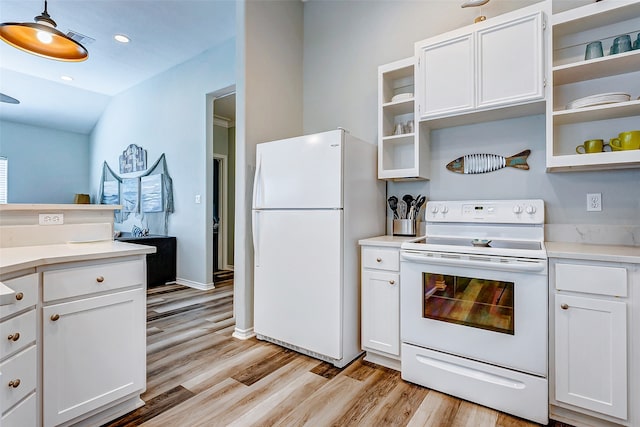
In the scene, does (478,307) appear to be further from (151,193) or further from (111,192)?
(111,192)

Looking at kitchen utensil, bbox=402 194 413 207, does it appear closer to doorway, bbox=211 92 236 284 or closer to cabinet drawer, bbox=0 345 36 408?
cabinet drawer, bbox=0 345 36 408

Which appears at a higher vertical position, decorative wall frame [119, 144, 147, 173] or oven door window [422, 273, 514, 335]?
decorative wall frame [119, 144, 147, 173]

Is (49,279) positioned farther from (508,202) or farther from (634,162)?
(634,162)

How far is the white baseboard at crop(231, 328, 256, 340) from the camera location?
2.76m

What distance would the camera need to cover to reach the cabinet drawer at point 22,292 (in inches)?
49.9

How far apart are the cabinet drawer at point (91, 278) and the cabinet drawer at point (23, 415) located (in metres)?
0.41

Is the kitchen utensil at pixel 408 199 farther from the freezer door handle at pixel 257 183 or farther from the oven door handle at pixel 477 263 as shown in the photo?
the freezer door handle at pixel 257 183

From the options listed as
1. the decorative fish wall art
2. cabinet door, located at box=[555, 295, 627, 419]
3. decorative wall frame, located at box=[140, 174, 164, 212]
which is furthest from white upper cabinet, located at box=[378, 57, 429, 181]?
decorative wall frame, located at box=[140, 174, 164, 212]

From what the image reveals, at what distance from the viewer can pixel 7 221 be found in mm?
1706

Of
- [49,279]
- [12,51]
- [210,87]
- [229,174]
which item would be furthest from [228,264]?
[49,279]

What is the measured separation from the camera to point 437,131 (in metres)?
2.60

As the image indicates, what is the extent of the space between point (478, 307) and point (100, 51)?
538 cm

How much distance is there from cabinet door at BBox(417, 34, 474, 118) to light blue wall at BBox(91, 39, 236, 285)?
264 cm

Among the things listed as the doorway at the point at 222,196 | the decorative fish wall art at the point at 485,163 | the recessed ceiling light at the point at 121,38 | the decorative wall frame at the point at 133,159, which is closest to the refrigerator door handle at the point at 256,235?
the decorative fish wall art at the point at 485,163
